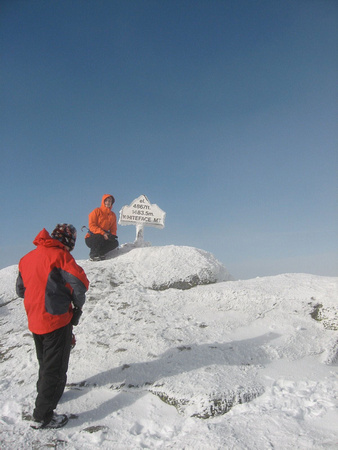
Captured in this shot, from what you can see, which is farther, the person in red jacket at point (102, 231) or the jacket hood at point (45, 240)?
the person in red jacket at point (102, 231)

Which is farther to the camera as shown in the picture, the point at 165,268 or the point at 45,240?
the point at 165,268

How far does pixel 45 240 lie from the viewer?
414cm

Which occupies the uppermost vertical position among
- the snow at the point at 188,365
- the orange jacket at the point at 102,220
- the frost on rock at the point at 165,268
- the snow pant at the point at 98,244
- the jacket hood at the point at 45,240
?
the orange jacket at the point at 102,220

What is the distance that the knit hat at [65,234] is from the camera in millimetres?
4316

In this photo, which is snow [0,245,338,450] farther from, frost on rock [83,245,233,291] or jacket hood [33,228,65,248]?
jacket hood [33,228,65,248]

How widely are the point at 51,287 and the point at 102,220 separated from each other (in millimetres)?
7118

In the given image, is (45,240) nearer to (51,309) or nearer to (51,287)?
(51,287)

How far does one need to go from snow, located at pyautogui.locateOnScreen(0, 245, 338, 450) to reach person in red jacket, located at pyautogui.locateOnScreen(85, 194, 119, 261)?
1857 mm

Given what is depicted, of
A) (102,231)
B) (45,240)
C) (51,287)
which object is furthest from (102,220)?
(51,287)

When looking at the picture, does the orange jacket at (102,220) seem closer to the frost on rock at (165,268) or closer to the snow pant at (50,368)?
the frost on rock at (165,268)

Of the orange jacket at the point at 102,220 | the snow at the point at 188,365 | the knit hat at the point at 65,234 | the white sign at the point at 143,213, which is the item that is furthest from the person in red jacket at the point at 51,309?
the white sign at the point at 143,213

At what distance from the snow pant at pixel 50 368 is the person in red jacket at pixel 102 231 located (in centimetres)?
652

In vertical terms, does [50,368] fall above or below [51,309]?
below

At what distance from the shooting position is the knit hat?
432 centimetres
